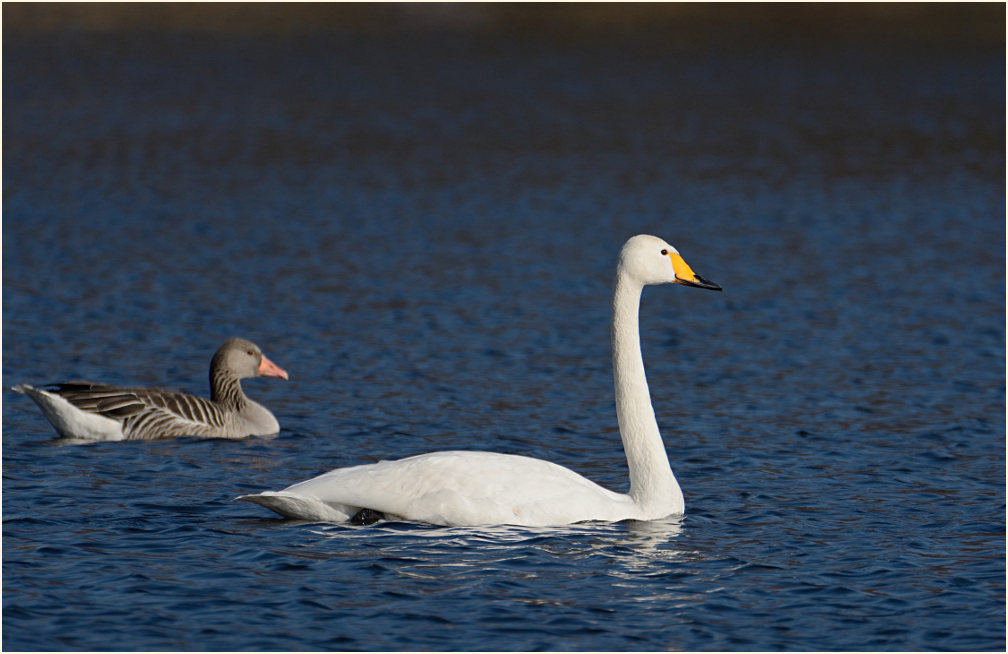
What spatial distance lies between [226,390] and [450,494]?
15.3 feet

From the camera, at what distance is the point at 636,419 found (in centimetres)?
1028

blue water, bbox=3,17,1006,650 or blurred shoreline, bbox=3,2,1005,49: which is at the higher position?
blurred shoreline, bbox=3,2,1005,49

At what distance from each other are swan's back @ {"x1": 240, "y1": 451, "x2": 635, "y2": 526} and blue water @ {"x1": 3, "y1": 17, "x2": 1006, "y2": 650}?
0.15 meters

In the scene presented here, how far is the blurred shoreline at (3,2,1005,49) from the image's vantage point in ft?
167

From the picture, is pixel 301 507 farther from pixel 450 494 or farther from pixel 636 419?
pixel 636 419

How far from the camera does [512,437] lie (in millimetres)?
12828

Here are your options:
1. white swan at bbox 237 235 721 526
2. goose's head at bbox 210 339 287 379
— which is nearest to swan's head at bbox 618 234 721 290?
white swan at bbox 237 235 721 526

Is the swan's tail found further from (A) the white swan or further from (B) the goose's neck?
(B) the goose's neck

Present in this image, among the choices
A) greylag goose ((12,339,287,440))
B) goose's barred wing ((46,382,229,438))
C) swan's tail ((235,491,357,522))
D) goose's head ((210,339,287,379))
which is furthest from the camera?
goose's head ((210,339,287,379))

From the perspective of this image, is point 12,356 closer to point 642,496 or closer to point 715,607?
point 642,496

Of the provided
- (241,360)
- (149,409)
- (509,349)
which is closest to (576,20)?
(509,349)

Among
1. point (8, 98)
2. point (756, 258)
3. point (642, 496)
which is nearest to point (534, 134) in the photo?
point (8, 98)

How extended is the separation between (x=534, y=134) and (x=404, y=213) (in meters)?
10.6

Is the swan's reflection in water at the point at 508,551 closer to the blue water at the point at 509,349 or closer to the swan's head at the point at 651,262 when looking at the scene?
the blue water at the point at 509,349
